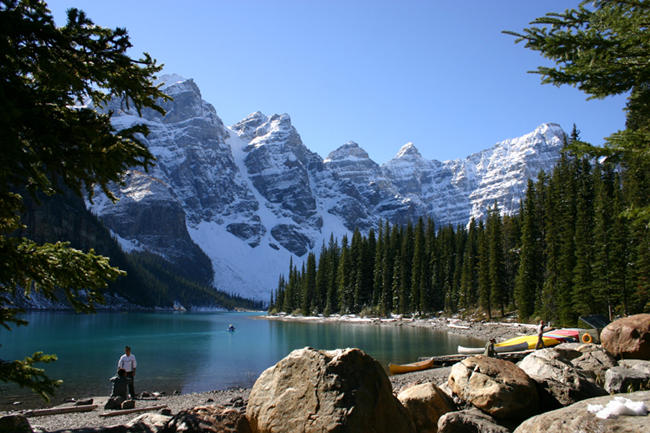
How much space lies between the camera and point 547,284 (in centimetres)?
4800

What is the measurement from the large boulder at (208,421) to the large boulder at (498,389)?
17.1 feet

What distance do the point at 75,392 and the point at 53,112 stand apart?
21.4 m

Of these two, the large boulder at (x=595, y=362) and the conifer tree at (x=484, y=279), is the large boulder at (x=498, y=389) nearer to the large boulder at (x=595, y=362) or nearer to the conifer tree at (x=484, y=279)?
the large boulder at (x=595, y=362)

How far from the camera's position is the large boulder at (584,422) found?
548 cm

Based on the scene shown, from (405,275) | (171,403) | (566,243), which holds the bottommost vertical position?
(171,403)

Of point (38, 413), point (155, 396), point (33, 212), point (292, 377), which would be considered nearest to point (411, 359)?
point (155, 396)

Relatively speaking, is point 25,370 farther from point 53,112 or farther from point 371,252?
point 371,252

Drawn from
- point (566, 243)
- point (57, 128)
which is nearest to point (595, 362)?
point (57, 128)

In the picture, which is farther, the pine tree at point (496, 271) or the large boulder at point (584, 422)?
the pine tree at point (496, 271)

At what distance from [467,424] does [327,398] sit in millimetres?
3509

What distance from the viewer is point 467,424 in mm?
8617

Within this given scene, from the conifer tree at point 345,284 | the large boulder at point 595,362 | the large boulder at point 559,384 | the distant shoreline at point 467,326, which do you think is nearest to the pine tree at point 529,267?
the distant shoreline at point 467,326

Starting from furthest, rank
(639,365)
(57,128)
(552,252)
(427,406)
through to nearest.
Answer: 1. (552,252)
2. (639,365)
3. (427,406)
4. (57,128)

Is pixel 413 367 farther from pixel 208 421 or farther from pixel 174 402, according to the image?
pixel 208 421
